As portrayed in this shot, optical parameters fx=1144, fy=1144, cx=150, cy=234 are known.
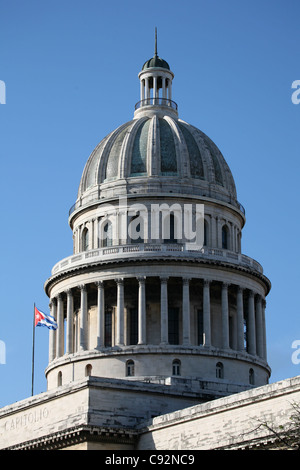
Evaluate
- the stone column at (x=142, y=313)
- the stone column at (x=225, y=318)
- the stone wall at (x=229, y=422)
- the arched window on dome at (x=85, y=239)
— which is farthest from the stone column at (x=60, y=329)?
the stone wall at (x=229, y=422)

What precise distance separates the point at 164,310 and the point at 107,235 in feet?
31.3

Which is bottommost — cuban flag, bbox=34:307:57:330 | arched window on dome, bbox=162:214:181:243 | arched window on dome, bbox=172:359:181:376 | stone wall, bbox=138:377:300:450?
stone wall, bbox=138:377:300:450

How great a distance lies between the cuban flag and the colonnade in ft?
9.10

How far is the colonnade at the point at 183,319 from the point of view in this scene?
8844 centimetres

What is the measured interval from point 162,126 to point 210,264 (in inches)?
558

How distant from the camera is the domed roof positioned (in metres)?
94.5

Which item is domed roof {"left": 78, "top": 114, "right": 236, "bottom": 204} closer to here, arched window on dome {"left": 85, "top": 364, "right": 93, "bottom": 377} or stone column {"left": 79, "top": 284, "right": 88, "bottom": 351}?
stone column {"left": 79, "top": 284, "right": 88, "bottom": 351}

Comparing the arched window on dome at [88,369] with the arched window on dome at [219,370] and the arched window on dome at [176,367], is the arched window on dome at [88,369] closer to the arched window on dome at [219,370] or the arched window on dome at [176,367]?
the arched window on dome at [176,367]

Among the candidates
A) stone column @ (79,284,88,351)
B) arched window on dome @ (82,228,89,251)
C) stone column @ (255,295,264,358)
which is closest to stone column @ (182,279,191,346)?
stone column @ (255,295,264,358)

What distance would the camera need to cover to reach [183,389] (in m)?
79.8
